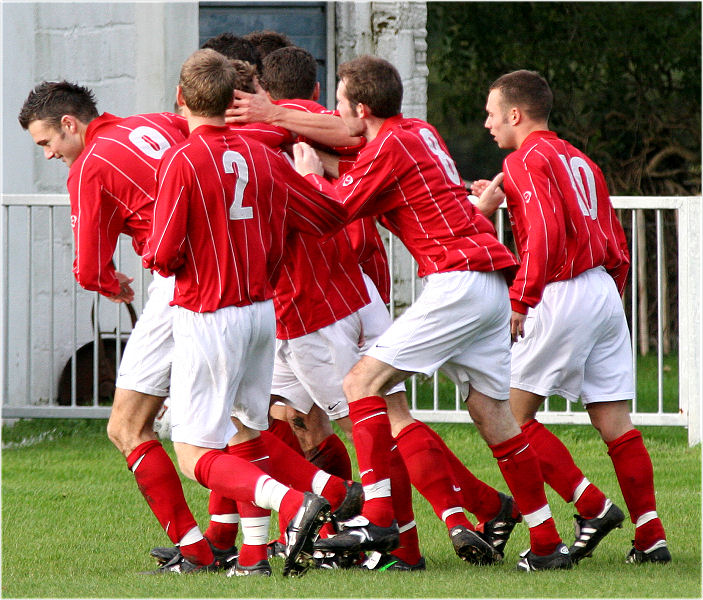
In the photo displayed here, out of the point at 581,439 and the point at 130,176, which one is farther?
the point at 581,439

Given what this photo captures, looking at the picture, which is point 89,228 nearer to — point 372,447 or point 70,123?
point 70,123

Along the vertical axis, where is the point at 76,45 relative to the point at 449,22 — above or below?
below

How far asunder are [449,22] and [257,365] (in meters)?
12.1

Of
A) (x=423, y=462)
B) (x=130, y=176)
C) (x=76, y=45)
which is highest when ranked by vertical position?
(x=76, y=45)

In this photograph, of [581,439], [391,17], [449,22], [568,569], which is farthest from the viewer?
[449,22]

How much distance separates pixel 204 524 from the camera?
248 inches

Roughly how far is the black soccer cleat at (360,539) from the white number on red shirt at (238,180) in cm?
128

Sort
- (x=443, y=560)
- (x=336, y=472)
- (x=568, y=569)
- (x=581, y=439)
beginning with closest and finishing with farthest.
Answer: (x=568, y=569)
(x=443, y=560)
(x=336, y=472)
(x=581, y=439)

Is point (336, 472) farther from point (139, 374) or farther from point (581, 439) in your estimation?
point (581, 439)

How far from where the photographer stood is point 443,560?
5402 millimetres

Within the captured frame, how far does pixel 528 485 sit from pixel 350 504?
2.51ft

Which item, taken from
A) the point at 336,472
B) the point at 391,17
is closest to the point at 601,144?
the point at 391,17

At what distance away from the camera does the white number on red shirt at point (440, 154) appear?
16.5ft

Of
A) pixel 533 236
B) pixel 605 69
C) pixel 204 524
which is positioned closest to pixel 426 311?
pixel 533 236
